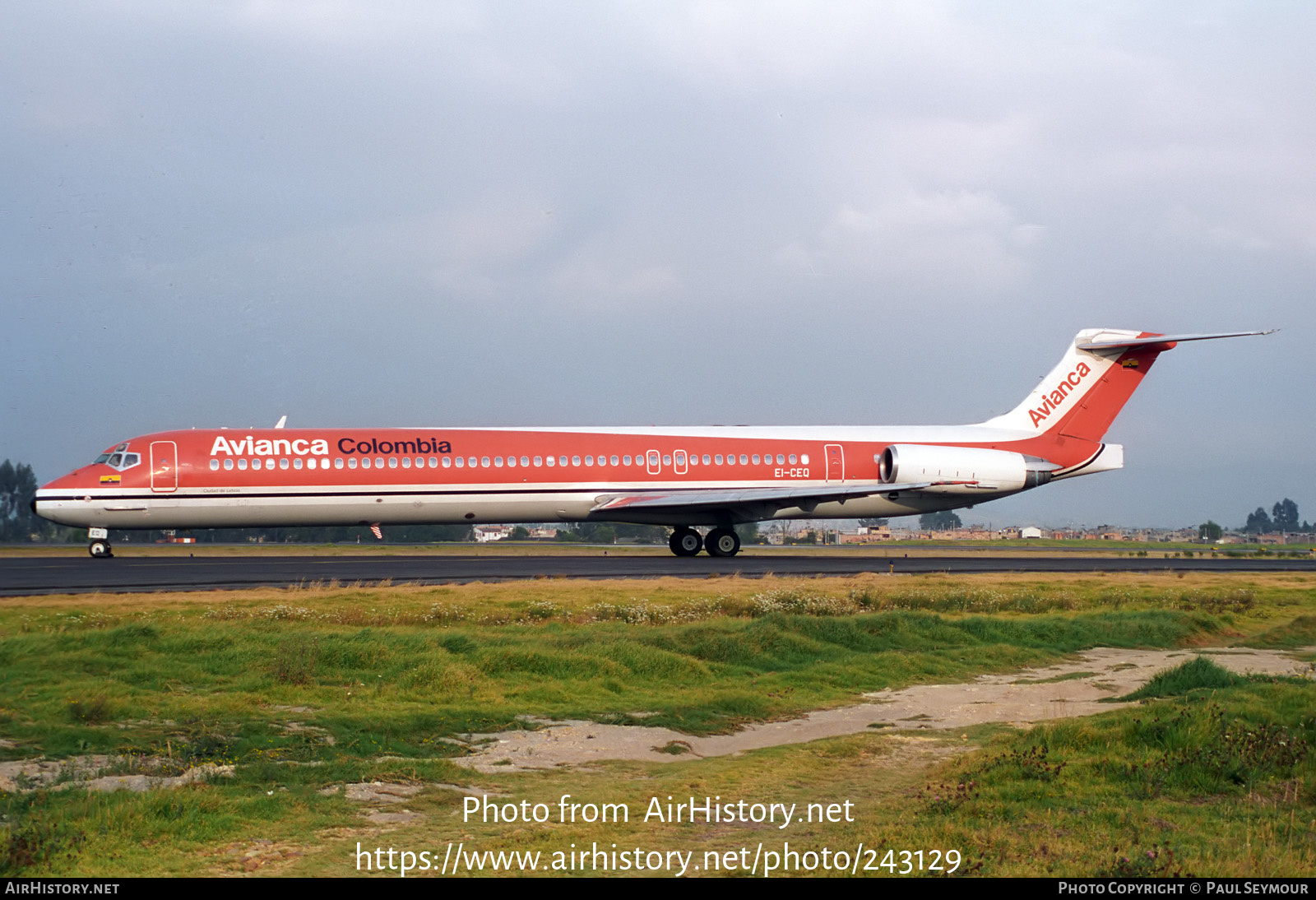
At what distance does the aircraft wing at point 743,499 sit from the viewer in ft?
114

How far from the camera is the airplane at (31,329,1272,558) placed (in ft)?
107

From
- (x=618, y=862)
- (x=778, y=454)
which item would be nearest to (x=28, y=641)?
(x=618, y=862)

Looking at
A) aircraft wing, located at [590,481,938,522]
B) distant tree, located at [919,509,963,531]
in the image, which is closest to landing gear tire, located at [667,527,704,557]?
aircraft wing, located at [590,481,938,522]

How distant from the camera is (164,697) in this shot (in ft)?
38.6

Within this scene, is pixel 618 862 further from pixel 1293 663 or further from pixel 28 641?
pixel 1293 663

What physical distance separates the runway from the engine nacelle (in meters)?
2.60

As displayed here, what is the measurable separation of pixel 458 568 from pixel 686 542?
29.0ft

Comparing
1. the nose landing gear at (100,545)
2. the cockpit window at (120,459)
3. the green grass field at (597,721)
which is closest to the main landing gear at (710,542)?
the green grass field at (597,721)

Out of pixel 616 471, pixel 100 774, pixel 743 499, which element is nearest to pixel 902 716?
pixel 100 774

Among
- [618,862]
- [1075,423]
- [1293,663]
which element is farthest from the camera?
[1075,423]

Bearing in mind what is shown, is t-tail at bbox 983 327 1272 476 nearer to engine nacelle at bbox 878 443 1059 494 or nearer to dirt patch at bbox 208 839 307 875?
engine nacelle at bbox 878 443 1059 494

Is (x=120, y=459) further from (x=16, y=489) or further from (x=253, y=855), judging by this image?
(x=16, y=489)

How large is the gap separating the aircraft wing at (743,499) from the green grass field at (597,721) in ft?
45.6

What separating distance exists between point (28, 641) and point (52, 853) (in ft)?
28.3
